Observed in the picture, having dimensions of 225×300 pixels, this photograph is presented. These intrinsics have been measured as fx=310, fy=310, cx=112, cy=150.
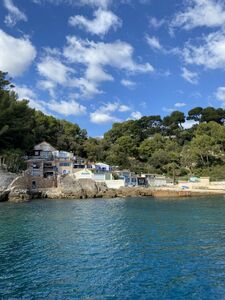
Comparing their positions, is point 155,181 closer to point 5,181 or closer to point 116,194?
point 116,194

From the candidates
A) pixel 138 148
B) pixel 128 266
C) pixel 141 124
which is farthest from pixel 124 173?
pixel 128 266

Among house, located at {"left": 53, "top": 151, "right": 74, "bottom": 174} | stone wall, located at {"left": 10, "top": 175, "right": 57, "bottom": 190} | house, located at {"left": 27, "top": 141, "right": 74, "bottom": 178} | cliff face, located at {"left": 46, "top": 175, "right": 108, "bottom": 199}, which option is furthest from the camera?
house, located at {"left": 53, "top": 151, "right": 74, "bottom": 174}

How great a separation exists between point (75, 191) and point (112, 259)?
3678 cm

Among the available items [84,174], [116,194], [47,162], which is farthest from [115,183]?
[47,162]

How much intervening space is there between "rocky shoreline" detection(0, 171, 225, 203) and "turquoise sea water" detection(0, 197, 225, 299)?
20.9m

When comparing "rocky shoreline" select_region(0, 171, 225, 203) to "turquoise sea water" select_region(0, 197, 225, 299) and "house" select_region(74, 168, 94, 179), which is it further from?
"turquoise sea water" select_region(0, 197, 225, 299)

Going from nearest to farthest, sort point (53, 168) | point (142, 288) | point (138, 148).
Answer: point (142, 288), point (53, 168), point (138, 148)

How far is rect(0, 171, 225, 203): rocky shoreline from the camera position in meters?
44.9

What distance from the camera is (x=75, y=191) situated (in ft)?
167

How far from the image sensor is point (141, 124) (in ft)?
336

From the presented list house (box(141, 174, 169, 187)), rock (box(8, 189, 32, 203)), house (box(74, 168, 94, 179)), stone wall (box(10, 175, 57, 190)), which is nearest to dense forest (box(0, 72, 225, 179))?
house (box(141, 174, 169, 187))

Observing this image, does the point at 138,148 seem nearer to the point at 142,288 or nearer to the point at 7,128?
the point at 7,128

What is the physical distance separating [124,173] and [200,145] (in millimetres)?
24216

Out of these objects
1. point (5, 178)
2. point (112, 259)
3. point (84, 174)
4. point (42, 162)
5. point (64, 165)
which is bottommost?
point (112, 259)
